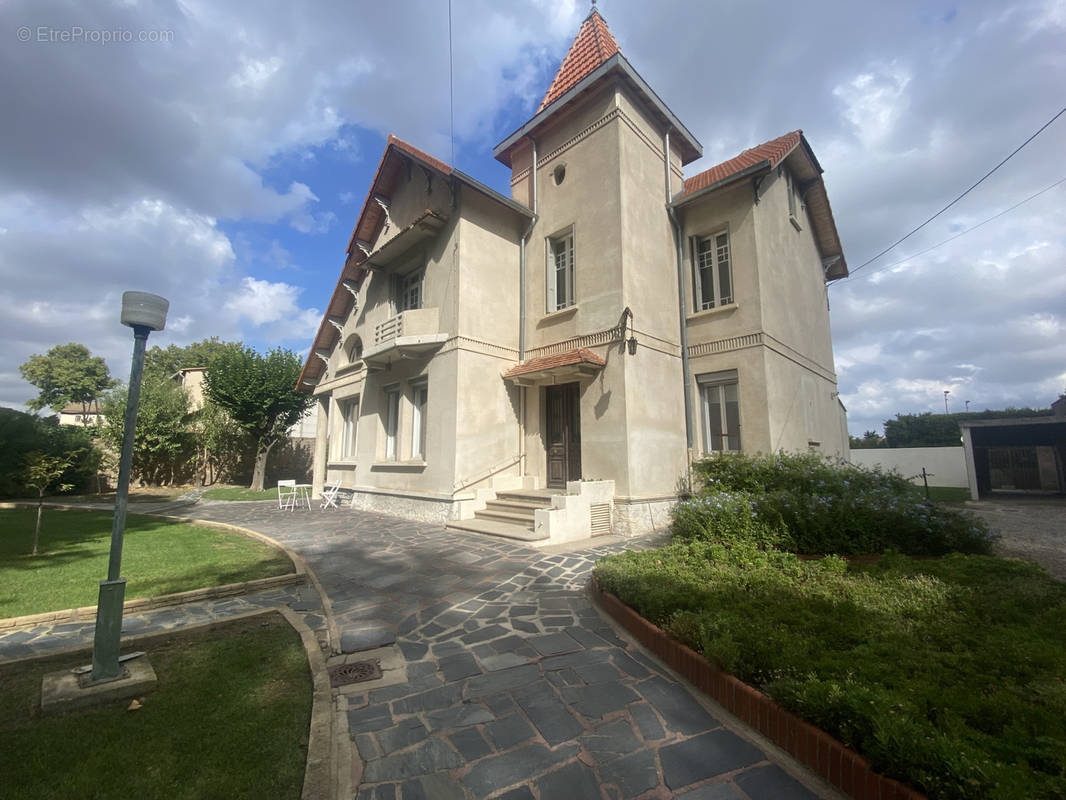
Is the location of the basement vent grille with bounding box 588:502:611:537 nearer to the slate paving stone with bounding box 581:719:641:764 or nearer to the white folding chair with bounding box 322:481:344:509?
the slate paving stone with bounding box 581:719:641:764

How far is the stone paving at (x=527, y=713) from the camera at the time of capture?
2.41 meters

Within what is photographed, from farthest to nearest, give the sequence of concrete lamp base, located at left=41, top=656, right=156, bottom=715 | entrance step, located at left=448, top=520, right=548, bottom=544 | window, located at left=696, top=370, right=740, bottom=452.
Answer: window, located at left=696, top=370, right=740, bottom=452
entrance step, located at left=448, top=520, right=548, bottom=544
concrete lamp base, located at left=41, top=656, right=156, bottom=715

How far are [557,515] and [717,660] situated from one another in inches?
204

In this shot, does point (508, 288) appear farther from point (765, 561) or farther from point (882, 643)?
point (882, 643)

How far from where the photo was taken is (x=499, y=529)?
888 centimetres

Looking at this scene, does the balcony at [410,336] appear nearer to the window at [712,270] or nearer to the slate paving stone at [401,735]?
the window at [712,270]

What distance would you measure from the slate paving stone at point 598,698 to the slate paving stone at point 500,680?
334mm

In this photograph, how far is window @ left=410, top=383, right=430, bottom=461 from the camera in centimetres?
1245

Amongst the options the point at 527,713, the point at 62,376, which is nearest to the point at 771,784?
the point at 527,713

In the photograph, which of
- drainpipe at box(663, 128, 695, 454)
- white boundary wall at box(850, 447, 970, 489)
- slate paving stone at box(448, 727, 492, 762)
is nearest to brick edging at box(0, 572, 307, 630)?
slate paving stone at box(448, 727, 492, 762)

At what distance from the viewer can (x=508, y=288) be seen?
12102mm

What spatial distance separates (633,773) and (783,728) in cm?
96

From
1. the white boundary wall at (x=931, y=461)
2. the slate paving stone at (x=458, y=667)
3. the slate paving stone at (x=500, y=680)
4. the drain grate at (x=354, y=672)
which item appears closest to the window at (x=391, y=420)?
the drain grate at (x=354, y=672)

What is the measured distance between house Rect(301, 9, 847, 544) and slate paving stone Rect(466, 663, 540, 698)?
4924 mm
